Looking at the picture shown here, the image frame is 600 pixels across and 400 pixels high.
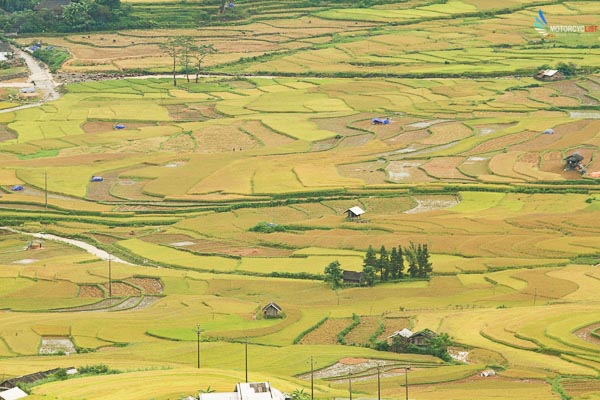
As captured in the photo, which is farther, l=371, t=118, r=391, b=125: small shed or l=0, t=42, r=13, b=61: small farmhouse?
l=0, t=42, r=13, b=61: small farmhouse

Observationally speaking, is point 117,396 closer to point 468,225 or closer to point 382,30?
point 468,225

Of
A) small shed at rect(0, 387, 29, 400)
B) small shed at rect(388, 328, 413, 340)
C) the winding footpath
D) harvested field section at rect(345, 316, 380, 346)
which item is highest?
small shed at rect(0, 387, 29, 400)

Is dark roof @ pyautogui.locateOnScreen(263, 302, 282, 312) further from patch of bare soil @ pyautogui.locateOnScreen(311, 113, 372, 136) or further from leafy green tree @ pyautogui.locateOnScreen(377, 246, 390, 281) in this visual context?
patch of bare soil @ pyautogui.locateOnScreen(311, 113, 372, 136)

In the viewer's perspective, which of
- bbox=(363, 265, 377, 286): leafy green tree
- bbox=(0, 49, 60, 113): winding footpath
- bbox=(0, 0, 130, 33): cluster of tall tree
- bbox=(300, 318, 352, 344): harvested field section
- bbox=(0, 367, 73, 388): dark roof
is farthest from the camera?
bbox=(0, 0, 130, 33): cluster of tall tree

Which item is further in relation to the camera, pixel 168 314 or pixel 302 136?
pixel 302 136

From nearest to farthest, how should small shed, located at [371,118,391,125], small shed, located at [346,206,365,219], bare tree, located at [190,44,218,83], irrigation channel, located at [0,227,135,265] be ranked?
irrigation channel, located at [0,227,135,265] < small shed, located at [346,206,365,219] < small shed, located at [371,118,391,125] < bare tree, located at [190,44,218,83]

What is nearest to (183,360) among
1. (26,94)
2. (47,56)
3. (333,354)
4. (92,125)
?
(333,354)

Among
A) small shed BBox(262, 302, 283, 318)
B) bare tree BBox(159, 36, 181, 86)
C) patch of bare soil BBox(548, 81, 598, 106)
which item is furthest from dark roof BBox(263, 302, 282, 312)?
bare tree BBox(159, 36, 181, 86)
